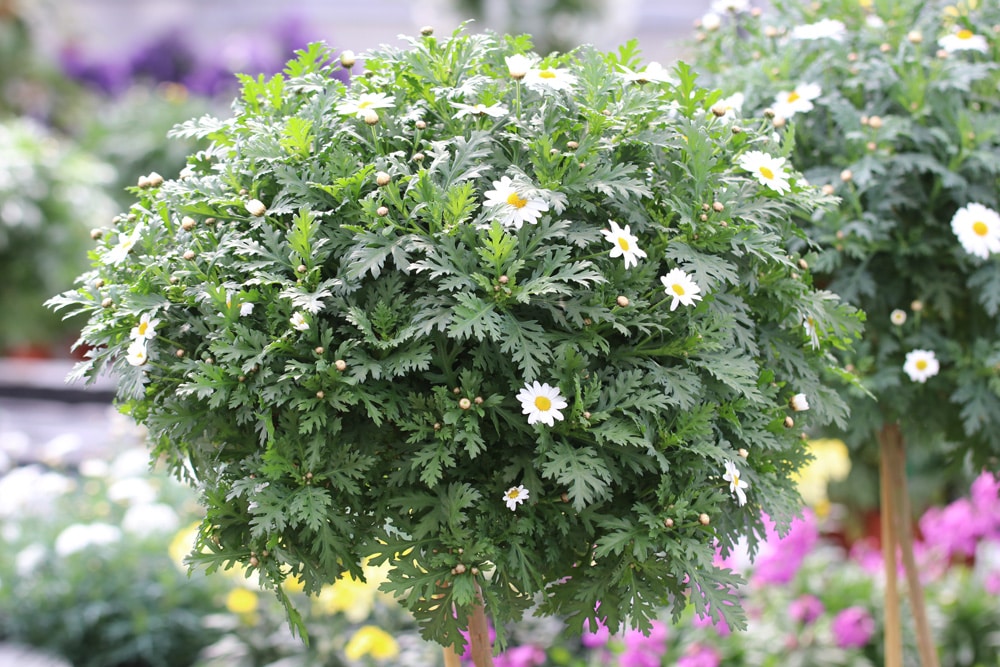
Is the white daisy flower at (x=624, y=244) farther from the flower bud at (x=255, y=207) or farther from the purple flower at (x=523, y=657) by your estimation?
the purple flower at (x=523, y=657)

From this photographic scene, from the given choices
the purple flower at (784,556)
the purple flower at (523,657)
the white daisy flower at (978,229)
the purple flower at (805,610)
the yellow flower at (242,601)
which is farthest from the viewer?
the purple flower at (784,556)

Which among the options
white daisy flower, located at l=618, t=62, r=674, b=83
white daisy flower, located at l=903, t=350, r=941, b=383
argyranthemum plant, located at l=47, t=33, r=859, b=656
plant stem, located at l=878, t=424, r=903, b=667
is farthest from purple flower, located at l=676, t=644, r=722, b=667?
white daisy flower, located at l=618, t=62, r=674, b=83

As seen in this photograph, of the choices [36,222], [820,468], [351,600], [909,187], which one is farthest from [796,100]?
[36,222]

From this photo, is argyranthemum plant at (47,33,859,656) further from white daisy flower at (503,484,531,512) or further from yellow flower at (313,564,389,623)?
yellow flower at (313,564,389,623)

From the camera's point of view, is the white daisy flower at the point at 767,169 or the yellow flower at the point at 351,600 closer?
the white daisy flower at the point at 767,169

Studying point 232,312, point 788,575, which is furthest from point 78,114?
point 232,312

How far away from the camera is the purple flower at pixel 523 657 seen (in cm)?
246

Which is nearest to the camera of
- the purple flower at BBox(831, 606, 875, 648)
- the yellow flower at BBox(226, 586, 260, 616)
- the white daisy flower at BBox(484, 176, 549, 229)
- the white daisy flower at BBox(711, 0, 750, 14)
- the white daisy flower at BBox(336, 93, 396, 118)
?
the white daisy flower at BBox(484, 176, 549, 229)

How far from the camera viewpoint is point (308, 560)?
124 centimetres

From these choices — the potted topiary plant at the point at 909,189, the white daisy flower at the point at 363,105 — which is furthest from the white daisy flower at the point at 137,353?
the potted topiary plant at the point at 909,189

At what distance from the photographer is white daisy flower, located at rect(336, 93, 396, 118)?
1284 mm

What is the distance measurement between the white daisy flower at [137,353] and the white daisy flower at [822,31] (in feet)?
4.45

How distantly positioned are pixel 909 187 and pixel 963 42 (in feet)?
0.91

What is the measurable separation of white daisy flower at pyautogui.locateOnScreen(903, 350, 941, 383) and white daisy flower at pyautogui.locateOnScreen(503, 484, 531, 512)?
0.91 meters
